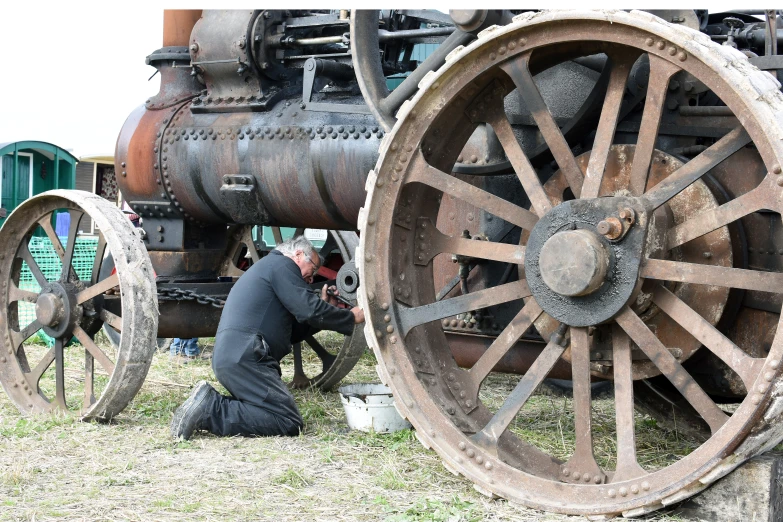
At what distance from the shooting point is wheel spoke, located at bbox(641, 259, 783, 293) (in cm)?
310

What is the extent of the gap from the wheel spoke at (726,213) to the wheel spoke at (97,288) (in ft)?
9.69

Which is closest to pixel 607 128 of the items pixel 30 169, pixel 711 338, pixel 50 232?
pixel 711 338

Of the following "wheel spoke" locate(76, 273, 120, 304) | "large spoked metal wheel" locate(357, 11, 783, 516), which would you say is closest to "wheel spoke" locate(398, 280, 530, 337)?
"large spoked metal wheel" locate(357, 11, 783, 516)

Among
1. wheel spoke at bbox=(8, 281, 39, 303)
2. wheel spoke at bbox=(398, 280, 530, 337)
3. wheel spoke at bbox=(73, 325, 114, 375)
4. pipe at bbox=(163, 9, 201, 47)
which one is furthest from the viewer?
pipe at bbox=(163, 9, 201, 47)

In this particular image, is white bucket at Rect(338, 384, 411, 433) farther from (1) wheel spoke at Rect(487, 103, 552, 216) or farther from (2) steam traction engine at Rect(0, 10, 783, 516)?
(1) wheel spoke at Rect(487, 103, 552, 216)

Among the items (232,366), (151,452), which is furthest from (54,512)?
(232,366)

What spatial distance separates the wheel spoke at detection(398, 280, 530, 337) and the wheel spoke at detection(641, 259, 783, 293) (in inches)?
22.9

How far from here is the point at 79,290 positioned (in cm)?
532

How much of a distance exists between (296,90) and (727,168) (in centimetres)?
281

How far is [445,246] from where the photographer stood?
4.05 meters

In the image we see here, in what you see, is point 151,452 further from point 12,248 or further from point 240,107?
point 240,107

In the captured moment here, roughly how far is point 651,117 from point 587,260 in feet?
1.84

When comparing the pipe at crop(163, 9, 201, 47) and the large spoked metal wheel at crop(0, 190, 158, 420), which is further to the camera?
the pipe at crop(163, 9, 201, 47)

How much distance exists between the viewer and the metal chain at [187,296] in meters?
5.75
